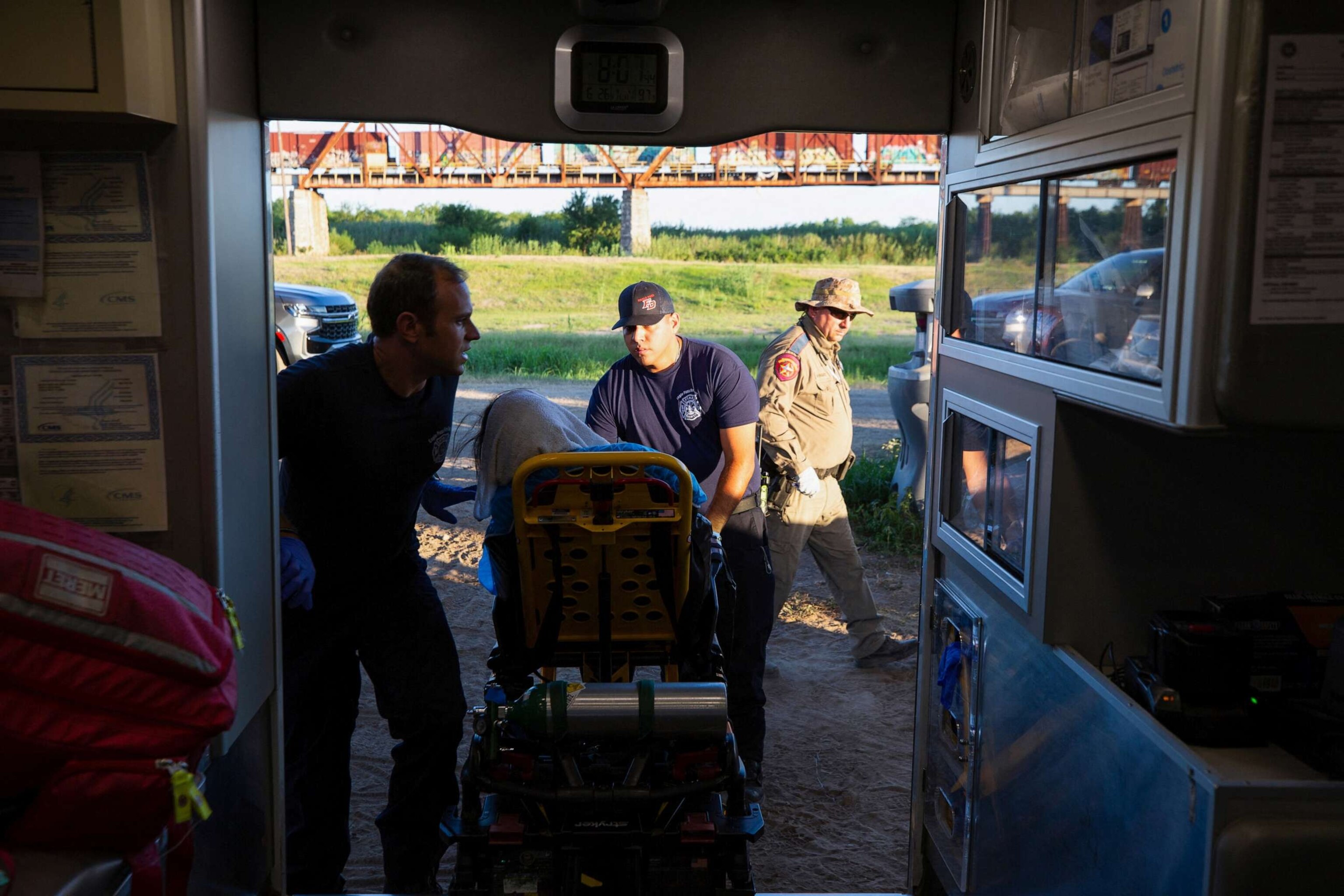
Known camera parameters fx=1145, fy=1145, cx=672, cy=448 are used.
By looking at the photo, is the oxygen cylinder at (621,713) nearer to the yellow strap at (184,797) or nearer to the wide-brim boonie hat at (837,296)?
the yellow strap at (184,797)

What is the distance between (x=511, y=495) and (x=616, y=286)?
12186 mm

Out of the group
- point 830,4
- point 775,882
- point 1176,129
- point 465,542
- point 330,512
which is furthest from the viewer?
point 465,542

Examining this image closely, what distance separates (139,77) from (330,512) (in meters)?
1.54

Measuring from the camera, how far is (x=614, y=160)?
14.8m

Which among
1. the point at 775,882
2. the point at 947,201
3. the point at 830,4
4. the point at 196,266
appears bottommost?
the point at 775,882

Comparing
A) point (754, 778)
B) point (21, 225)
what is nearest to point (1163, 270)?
point (21, 225)

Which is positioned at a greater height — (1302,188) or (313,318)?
(1302,188)

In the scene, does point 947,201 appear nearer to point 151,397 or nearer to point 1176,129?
point 1176,129

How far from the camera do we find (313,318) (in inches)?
417

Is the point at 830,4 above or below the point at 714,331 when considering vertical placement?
above

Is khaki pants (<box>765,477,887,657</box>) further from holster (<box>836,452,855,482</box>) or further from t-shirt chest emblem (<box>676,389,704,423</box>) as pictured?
t-shirt chest emblem (<box>676,389,704,423</box>)

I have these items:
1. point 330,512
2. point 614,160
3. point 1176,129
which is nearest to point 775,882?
point 330,512

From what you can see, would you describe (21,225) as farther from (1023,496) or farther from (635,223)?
(635,223)

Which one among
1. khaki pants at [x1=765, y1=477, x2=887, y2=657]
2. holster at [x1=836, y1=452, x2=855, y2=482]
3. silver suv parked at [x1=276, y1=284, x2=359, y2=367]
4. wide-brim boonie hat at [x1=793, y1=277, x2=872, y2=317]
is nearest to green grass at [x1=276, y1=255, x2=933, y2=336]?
silver suv parked at [x1=276, y1=284, x2=359, y2=367]
